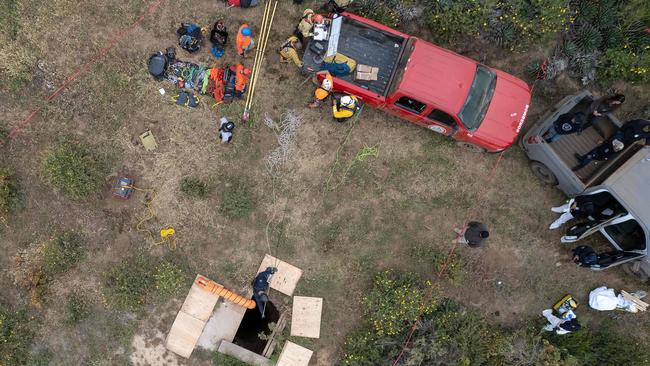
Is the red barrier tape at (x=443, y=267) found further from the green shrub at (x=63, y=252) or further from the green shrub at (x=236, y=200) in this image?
the green shrub at (x=63, y=252)

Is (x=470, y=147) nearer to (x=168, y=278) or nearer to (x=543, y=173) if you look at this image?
(x=543, y=173)

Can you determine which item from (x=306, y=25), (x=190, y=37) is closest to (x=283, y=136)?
(x=306, y=25)

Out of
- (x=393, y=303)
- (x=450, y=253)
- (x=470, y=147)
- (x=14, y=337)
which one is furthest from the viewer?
(x=470, y=147)

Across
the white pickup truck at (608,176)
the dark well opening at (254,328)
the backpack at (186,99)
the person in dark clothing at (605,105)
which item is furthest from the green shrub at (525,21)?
the dark well opening at (254,328)

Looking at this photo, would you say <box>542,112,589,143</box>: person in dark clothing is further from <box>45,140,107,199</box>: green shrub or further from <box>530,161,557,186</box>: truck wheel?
<box>45,140,107,199</box>: green shrub

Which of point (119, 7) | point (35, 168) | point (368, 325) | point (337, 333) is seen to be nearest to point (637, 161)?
point (368, 325)

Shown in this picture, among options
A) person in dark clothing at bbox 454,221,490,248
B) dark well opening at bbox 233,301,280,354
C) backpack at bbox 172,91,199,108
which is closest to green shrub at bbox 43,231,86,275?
backpack at bbox 172,91,199,108
